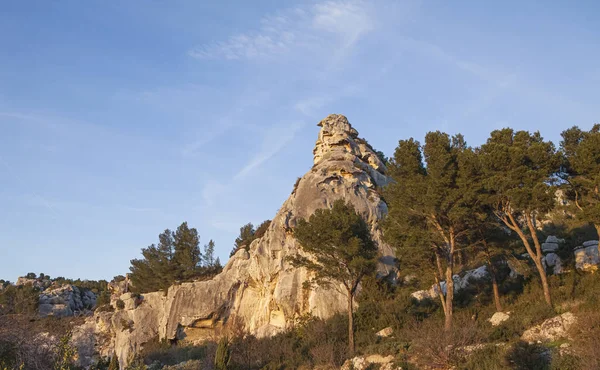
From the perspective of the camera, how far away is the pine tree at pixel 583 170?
24.4m

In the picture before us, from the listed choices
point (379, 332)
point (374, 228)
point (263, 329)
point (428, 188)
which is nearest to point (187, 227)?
point (263, 329)

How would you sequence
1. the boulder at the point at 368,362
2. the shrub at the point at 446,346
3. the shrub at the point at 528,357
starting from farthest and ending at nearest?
the boulder at the point at 368,362 → the shrub at the point at 446,346 → the shrub at the point at 528,357

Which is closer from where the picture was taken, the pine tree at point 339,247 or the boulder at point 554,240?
the pine tree at point 339,247

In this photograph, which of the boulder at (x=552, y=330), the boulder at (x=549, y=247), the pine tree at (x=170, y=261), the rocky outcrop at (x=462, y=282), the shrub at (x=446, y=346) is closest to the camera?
the shrub at (x=446, y=346)

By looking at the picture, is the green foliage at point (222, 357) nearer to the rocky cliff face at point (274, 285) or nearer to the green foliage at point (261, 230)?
Answer: the rocky cliff face at point (274, 285)

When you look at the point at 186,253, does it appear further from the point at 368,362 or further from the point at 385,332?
the point at 368,362

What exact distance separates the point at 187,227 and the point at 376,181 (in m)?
23.4

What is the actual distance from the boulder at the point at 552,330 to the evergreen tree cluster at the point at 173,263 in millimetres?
38732

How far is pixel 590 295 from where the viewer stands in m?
22.8

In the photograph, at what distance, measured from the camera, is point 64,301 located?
68062mm

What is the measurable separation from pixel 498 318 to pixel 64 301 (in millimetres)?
62502

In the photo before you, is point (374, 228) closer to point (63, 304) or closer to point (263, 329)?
point (263, 329)

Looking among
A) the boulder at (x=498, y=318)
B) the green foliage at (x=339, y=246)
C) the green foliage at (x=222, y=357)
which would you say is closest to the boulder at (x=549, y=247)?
the boulder at (x=498, y=318)

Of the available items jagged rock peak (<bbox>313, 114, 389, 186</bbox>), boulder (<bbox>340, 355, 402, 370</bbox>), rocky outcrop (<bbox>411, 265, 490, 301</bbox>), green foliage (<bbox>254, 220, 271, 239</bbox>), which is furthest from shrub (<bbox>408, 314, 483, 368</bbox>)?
green foliage (<bbox>254, 220, 271, 239</bbox>)
